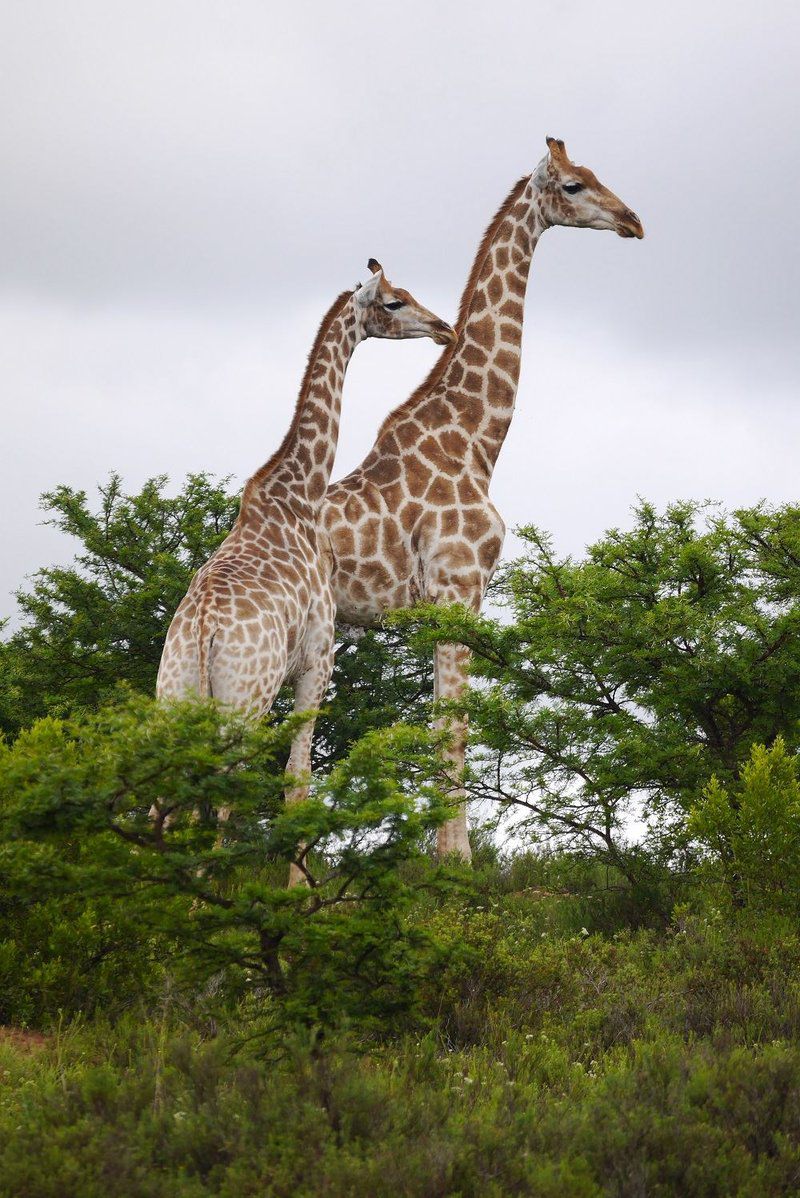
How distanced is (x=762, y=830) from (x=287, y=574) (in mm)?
3787

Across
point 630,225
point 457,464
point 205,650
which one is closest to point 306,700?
point 205,650

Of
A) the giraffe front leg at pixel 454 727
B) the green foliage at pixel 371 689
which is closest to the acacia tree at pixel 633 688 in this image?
the giraffe front leg at pixel 454 727

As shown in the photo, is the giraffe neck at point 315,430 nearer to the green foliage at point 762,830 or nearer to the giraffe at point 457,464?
the giraffe at point 457,464

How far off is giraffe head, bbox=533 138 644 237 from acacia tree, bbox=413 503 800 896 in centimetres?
343

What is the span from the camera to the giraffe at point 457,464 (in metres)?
11.1

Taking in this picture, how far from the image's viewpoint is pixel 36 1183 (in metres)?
4.49

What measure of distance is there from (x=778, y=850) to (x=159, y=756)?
431 centimetres

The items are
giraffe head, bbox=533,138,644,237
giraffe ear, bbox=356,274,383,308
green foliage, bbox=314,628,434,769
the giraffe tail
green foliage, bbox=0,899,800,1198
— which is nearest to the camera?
green foliage, bbox=0,899,800,1198

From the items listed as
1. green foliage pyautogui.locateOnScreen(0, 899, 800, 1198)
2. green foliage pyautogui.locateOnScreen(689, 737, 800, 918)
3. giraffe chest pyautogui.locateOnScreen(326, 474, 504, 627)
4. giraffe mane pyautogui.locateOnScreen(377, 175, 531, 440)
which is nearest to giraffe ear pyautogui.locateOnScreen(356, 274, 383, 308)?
giraffe mane pyautogui.locateOnScreen(377, 175, 531, 440)

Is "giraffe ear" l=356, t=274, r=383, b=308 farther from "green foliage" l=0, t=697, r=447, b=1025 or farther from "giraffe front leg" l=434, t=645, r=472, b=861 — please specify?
"green foliage" l=0, t=697, r=447, b=1025

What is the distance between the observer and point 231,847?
5555 millimetres

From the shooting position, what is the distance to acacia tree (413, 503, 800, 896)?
9695mm

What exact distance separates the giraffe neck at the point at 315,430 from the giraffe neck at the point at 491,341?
113 cm

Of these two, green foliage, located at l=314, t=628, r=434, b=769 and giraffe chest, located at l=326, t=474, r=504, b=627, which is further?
green foliage, located at l=314, t=628, r=434, b=769
